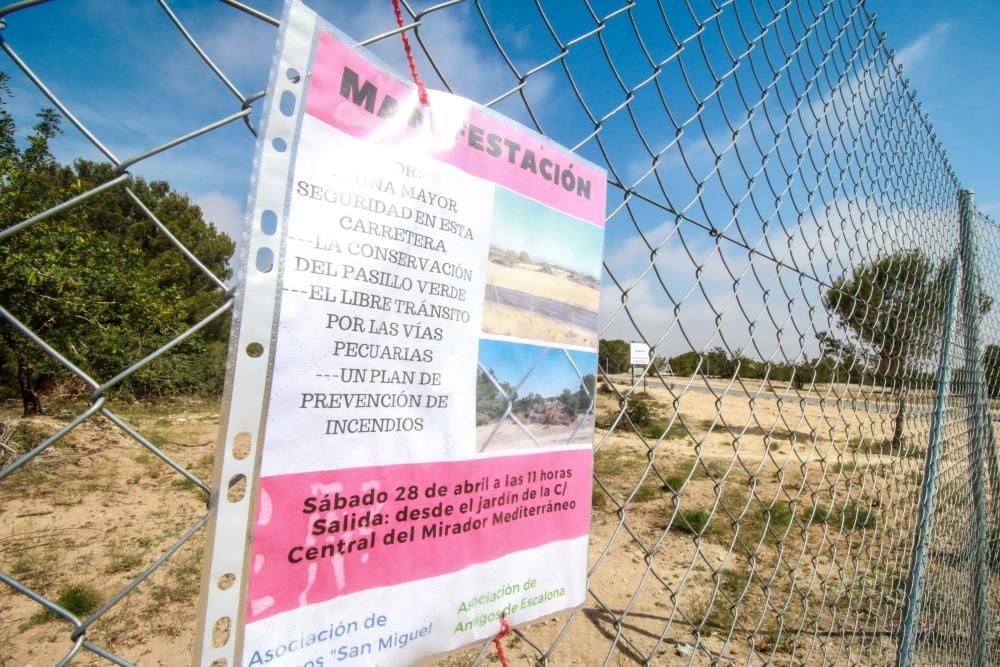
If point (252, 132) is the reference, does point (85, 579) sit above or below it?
below

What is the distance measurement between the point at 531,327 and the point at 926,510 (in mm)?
1899

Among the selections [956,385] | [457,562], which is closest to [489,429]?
[457,562]

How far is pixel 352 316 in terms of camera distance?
0.59 metres

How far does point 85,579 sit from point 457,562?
18.8 ft

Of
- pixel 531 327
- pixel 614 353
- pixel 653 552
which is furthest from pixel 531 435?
pixel 614 353

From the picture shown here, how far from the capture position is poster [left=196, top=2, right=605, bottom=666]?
54 cm

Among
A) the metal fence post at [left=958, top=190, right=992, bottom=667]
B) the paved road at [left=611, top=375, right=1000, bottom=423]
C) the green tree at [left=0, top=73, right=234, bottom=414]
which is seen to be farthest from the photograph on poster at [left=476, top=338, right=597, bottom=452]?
the green tree at [left=0, top=73, right=234, bottom=414]

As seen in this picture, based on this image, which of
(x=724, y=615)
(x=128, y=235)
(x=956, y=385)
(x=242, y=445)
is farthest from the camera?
(x=128, y=235)

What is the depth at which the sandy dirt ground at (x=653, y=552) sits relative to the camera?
5.73ft

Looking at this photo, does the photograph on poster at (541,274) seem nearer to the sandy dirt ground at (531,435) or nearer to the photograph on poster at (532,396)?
the photograph on poster at (532,396)

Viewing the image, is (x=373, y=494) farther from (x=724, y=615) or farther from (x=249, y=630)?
(x=724, y=615)

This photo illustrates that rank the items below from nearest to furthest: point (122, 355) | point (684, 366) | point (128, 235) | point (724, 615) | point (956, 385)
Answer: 1. point (684, 366)
2. point (956, 385)
3. point (724, 615)
4. point (122, 355)
5. point (128, 235)

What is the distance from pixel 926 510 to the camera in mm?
1855

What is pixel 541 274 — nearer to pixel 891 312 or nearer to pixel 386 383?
pixel 386 383
